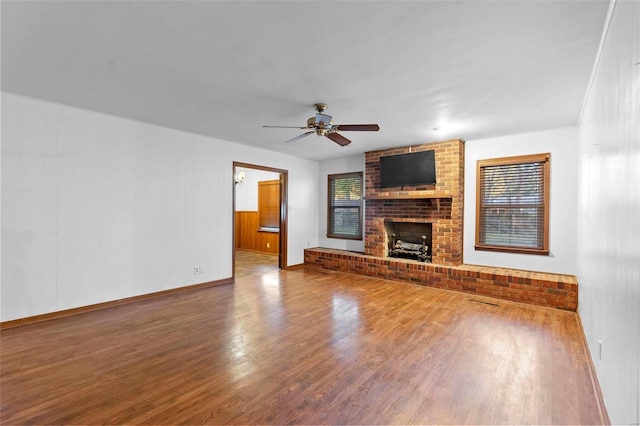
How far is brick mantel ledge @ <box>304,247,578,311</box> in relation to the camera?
3.94 metres

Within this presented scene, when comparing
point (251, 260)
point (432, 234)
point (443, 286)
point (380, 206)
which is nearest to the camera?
point (443, 286)

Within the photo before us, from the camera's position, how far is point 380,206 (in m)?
5.99

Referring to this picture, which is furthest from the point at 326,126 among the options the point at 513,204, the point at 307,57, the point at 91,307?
the point at 91,307

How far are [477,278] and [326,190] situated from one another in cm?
379

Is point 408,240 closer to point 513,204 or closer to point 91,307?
point 513,204

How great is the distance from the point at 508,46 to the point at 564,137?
2938mm

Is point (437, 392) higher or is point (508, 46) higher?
point (508, 46)

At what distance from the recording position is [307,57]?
7.85 feet

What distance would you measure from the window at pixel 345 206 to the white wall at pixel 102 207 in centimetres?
253

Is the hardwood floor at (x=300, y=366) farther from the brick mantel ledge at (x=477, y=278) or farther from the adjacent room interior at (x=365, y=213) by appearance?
the brick mantel ledge at (x=477, y=278)

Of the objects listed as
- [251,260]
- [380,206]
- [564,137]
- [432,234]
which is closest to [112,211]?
[251,260]

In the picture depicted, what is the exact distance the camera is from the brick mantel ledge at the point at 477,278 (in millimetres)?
3936

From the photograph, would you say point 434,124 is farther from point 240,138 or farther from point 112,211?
point 112,211

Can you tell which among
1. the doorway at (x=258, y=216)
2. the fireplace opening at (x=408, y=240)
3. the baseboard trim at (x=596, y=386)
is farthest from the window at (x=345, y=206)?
the baseboard trim at (x=596, y=386)
